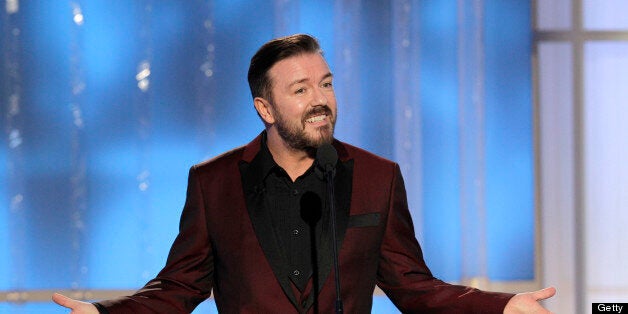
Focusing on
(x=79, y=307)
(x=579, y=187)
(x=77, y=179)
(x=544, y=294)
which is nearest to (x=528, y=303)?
Answer: (x=544, y=294)

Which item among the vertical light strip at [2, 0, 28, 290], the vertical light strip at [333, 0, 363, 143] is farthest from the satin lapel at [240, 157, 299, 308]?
the vertical light strip at [2, 0, 28, 290]

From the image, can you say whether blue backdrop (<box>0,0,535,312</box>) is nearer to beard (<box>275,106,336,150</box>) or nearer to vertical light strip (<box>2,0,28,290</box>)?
vertical light strip (<box>2,0,28,290</box>)

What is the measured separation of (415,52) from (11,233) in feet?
7.07

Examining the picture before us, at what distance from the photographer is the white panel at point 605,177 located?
15.2 feet

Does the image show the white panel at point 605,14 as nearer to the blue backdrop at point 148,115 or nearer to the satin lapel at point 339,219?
the blue backdrop at point 148,115

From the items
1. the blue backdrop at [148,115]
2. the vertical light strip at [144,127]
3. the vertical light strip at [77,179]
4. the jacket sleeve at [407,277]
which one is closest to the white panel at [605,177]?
the blue backdrop at [148,115]

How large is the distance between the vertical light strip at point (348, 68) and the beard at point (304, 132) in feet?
6.10

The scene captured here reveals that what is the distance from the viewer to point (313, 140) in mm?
2496

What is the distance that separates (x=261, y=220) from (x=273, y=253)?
0.10 meters

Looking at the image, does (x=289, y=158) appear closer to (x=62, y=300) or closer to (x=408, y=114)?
(x=62, y=300)

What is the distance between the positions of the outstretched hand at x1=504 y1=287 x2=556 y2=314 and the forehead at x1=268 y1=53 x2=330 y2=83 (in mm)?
788

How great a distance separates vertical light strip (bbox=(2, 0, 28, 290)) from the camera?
4.45m

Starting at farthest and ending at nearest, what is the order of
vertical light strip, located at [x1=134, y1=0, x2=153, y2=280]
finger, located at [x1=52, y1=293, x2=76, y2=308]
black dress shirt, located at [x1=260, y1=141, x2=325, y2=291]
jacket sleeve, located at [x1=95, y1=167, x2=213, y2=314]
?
1. vertical light strip, located at [x1=134, y1=0, x2=153, y2=280]
2. jacket sleeve, located at [x1=95, y1=167, x2=213, y2=314]
3. black dress shirt, located at [x1=260, y1=141, x2=325, y2=291]
4. finger, located at [x1=52, y1=293, x2=76, y2=308]

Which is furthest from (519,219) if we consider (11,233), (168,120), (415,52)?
(11,233)
